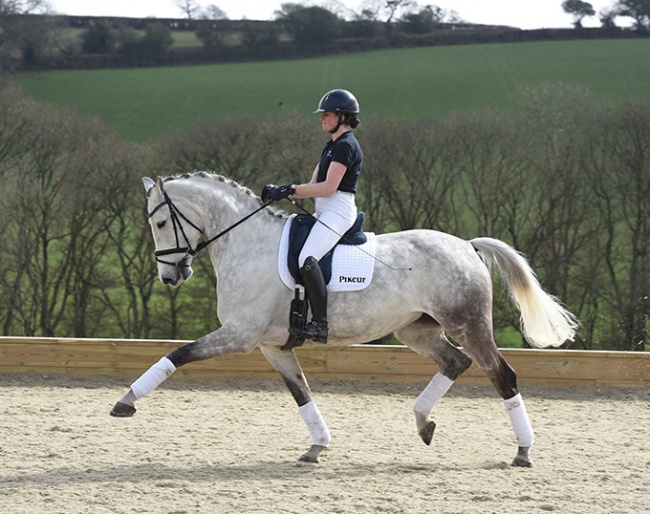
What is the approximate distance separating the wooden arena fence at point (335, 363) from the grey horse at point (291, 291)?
2392 mm

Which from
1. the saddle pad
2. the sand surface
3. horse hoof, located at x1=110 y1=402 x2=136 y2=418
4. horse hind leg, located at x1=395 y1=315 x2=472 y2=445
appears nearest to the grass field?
the sand surface

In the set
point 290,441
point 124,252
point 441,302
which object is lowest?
point 124,252

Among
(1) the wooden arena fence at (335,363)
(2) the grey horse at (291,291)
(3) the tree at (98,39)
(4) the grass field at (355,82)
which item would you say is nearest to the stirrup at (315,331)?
(2) the grey horse at (291,291)

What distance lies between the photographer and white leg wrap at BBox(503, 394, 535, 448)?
595 centimetres

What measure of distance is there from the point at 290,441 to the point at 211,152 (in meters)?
13.0

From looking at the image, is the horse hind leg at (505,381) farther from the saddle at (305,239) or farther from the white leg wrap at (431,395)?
the saddle at (305,239)

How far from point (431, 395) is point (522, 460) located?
0.72m

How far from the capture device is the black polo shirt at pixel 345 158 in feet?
18.9

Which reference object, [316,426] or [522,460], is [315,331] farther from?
[522,460]

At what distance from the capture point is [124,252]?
19.5 m

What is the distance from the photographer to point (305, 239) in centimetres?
588

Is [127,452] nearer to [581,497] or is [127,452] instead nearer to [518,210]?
[581,497]

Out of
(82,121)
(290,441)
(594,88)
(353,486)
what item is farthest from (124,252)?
(594,88)

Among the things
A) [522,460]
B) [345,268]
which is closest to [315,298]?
[345,268]
